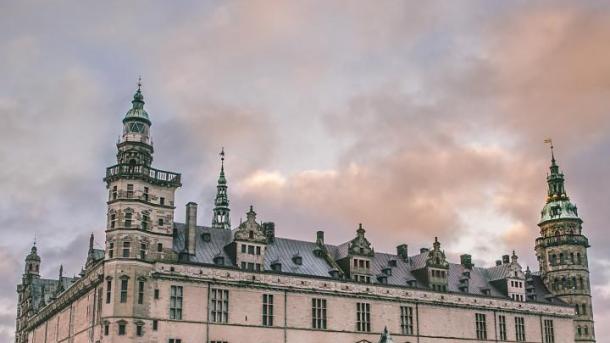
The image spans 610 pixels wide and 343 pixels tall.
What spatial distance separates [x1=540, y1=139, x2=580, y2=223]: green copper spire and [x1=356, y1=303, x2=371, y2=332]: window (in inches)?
1430

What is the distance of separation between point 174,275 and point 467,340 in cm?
3452

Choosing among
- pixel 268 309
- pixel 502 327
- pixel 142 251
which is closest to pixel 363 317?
pixel 268 309

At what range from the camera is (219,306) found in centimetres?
7169

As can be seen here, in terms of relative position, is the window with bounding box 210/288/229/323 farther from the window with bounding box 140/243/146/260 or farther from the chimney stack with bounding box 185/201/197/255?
the window with bounding box 140/243/146/260

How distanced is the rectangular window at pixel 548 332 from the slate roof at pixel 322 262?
3.10m

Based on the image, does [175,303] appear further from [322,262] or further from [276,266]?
[322,262]

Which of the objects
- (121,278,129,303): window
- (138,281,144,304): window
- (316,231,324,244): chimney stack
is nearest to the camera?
(121,278,129,303): window

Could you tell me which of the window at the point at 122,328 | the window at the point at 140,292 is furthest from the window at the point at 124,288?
the window at the point at 122,328

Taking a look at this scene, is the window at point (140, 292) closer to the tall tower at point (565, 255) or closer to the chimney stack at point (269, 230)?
the chimney stack at point (269, 230)

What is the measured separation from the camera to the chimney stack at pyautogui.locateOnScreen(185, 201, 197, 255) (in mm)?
73562

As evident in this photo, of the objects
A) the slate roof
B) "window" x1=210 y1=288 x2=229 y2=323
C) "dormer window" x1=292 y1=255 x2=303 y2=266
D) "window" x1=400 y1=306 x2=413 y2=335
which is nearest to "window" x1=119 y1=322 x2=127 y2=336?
"window" x1=210 y1=288 x2=229 y2=323

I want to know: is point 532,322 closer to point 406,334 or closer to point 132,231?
point 406,334

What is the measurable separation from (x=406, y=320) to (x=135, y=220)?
1209 inches

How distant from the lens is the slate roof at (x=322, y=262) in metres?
75.2
